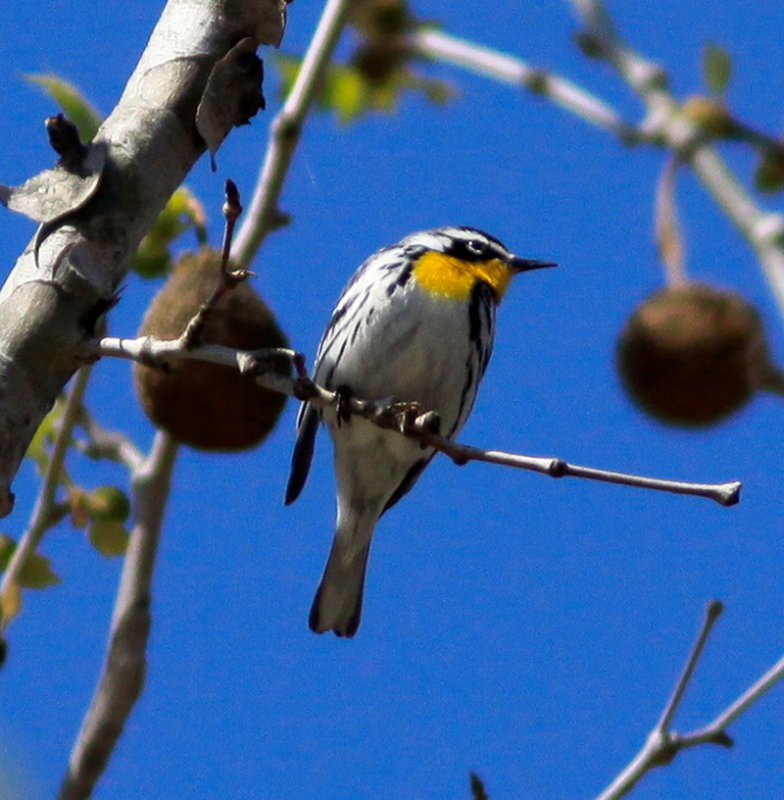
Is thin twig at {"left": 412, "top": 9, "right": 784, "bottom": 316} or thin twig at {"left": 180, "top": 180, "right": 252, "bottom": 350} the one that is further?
thin twig at {"left": 412, "top": 9, "right": 784, "bottom": 316}

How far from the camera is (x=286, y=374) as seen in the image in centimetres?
256

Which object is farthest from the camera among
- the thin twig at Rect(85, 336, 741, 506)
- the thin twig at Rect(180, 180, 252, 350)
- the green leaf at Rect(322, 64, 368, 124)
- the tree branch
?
the green leaf at Rect(322, 64, 368, 124)

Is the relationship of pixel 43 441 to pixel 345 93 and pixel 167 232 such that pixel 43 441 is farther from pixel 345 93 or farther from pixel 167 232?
pixel 345 93

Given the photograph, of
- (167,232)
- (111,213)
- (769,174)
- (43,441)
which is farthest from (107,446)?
(769,174)

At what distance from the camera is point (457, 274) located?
4613 millimetres

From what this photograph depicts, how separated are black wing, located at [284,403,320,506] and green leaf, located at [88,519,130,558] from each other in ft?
2.18

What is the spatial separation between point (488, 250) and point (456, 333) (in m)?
0.65

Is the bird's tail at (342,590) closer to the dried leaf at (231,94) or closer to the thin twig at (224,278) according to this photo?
the dried leaf at (231,94)

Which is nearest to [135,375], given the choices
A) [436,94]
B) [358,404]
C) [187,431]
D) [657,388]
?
[187,431]

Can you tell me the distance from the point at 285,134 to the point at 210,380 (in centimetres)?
68

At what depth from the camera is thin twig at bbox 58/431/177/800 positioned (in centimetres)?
314

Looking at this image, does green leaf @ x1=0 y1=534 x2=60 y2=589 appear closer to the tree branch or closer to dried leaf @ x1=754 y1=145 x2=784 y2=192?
the tree branch

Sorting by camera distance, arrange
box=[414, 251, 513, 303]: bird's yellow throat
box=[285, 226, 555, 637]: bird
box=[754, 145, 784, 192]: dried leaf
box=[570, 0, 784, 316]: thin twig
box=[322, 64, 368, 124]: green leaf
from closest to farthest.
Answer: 1. box=[570, 0, 784, 316]: thin twig
2. box=[754, 145, 784, 192]: dried leaf
3. box=[285, 226, 555, 637]: bird
4. box=[414, 251, 513, 303]: bird's yellow throat
5. box=[322, 64, 368, 124]: green leaf

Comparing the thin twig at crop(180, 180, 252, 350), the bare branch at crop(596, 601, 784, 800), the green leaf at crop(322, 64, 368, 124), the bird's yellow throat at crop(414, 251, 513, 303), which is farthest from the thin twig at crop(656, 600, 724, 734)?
the green leaf at crop(322, 64, 368, 124)
